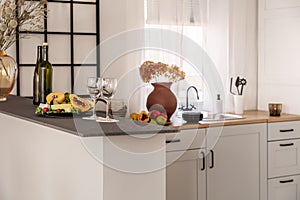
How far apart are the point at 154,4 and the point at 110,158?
112 inches

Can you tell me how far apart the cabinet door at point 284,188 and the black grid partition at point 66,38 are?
1.73 meters

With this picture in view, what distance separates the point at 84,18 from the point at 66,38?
0.73 feet

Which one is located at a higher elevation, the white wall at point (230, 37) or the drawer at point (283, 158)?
the white wall at point (230, 37)

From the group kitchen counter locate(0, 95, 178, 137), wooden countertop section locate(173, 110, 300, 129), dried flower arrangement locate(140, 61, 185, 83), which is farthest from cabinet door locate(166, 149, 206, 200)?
kitchen counter locate(0, 95, 178, 137)

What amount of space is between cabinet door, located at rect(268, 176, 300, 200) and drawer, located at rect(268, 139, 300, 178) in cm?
5

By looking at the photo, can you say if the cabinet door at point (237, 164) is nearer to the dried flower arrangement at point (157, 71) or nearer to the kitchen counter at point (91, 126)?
the dried flower arrangement at point (157, 71)

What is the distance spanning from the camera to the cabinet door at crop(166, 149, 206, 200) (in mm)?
3967

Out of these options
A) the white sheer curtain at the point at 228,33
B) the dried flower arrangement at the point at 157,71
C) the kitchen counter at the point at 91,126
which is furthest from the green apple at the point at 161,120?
the kitchen counter at the point at 91,126

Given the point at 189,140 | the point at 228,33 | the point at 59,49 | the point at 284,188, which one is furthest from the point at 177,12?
the point at 284,188

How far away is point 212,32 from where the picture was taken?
4.96 m

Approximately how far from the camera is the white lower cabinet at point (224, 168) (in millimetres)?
4008

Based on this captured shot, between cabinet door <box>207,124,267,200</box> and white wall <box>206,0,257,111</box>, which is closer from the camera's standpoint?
cabinet door <box>207,124,267,200</box>

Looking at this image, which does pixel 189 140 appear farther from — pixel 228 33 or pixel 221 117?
pixel 228 33

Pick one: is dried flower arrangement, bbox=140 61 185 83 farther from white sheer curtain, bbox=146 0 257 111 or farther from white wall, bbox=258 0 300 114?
white wall, bbox=258 0 300 114
